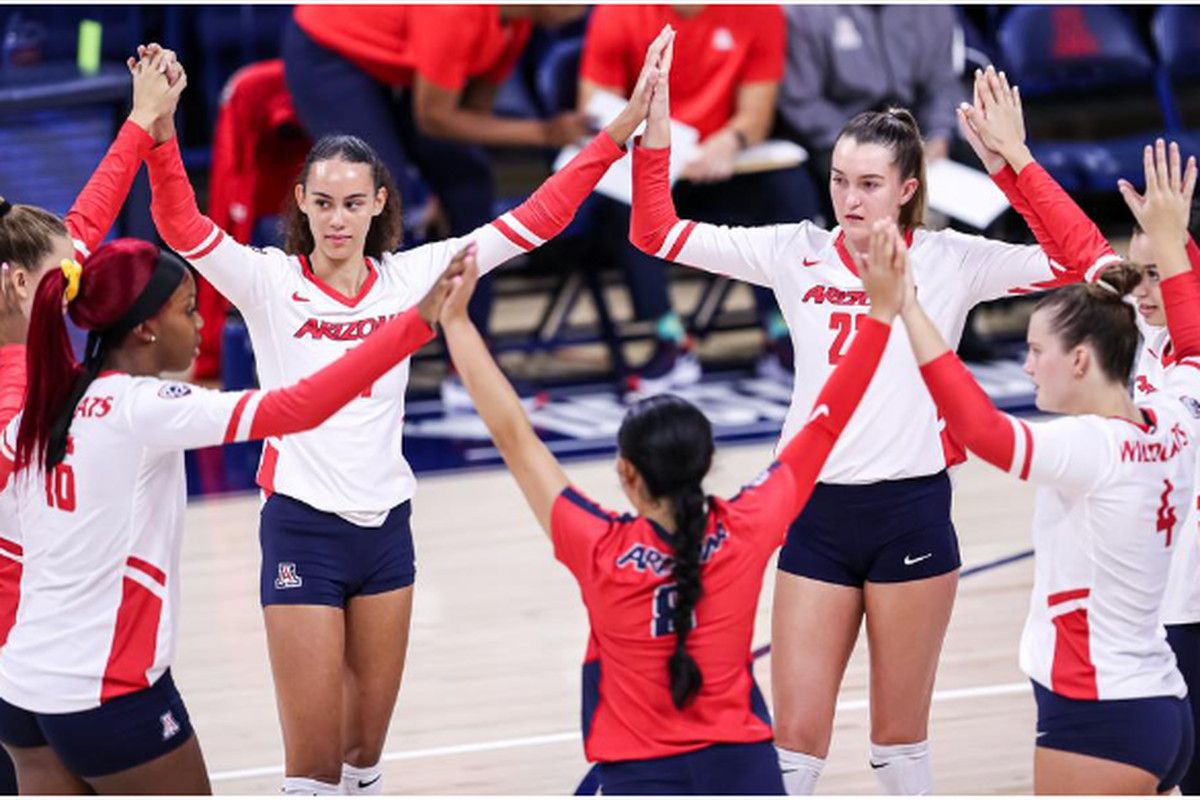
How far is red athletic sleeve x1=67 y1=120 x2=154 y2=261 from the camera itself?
182 inches

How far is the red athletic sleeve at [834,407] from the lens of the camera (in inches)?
148

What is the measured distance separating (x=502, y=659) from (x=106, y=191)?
2.43m

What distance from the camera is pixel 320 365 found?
448 centimetres

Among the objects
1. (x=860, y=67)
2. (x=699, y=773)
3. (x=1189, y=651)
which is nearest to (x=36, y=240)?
(x=699, y=773)

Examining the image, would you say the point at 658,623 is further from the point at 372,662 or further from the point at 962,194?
the point at 962,194

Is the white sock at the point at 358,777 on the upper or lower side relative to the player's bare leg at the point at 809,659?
lower

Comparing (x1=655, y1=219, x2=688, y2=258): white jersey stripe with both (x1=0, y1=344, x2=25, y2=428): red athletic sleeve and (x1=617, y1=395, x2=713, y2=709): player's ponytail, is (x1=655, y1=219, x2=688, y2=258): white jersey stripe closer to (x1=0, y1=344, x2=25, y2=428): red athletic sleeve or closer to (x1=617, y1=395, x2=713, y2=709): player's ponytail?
(x1=617, y1=395, x2=713, y2=709): player's ponytail

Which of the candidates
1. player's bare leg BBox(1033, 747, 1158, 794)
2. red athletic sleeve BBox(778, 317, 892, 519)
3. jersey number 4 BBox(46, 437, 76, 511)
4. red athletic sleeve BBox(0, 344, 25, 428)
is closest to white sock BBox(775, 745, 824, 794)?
player's bare leg BBox(1033, 747, 1158, 794)

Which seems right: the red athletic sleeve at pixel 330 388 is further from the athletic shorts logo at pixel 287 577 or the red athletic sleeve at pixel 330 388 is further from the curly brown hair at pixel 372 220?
the curly brown hair at pixel 372 220

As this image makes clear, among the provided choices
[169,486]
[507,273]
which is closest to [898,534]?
[169,486]

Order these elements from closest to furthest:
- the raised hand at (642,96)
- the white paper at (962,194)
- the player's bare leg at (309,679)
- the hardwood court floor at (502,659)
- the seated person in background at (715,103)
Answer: the player's bare leg at (309,679)
the raised hand at (642,96)
the hardwood court floor at (502,659)
the white paper at (962,194)
the seated person in background at (715,103)

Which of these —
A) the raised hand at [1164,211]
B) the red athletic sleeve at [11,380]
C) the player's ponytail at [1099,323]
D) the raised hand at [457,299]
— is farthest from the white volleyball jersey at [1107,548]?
the red athletic sleeve at [11,380]

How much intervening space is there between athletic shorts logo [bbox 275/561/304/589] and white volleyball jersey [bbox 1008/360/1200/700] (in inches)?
63.6

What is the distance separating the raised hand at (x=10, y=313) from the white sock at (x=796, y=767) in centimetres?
190
